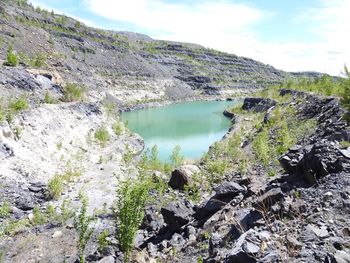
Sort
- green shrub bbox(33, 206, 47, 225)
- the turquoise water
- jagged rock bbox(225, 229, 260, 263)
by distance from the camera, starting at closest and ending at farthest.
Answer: jagged rock bbox(225, 229, 260, 263) → green shrub bbox(33, 206, 47, 225) → the turquoise water

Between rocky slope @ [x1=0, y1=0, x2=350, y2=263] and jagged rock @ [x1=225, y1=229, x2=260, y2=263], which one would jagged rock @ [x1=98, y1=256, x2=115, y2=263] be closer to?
rocky slope @ [x1=0, y1=0, x2=350, y2=263]

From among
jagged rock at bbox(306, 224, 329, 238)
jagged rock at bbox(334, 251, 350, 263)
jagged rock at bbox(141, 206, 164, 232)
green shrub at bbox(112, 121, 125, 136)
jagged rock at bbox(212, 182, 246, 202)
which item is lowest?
green shrub at bbox(112, 121, 125, 136)

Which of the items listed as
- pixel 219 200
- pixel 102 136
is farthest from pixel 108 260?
pixel 102 136

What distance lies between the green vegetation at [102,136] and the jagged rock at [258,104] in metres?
24.4

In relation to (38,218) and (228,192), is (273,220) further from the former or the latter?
(38,218)

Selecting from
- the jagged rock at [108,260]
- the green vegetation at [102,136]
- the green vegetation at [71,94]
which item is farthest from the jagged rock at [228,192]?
the green vegetation at [71,94]

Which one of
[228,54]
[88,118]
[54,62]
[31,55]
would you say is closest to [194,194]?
[88,118]

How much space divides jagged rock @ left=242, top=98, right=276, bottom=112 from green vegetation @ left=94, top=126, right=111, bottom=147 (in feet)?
80.1

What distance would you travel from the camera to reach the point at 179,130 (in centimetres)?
4741

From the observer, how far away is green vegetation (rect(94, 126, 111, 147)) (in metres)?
28.2

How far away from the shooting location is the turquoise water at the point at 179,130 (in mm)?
35281

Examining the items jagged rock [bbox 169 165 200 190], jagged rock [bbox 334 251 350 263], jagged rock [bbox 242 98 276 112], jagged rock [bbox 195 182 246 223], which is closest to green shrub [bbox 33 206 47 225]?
jagged rock [bbox 169 165 200 190]

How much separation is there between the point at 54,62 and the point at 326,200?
5606 cm

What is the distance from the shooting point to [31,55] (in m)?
50.3
